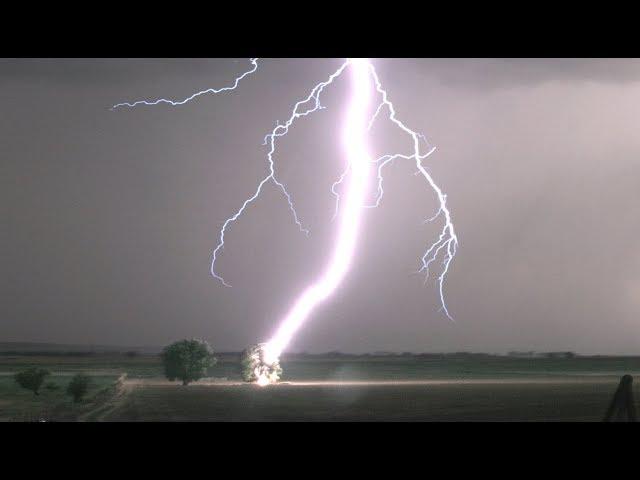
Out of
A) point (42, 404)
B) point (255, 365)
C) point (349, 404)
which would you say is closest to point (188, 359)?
point (255, 365)

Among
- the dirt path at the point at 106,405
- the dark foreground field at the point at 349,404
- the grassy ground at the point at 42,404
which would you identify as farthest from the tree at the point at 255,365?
the grassy ground at the point at 42,404

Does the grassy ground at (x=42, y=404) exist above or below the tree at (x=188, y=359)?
below

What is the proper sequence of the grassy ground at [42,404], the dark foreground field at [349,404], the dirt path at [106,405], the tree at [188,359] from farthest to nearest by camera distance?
1. the tree at [188,359]
2. the grassy ground at [42,404]
3. the dark foreground field at [349,404]
4. the dirt path at [106,405]

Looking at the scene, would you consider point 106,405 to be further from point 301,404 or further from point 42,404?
point 301,404

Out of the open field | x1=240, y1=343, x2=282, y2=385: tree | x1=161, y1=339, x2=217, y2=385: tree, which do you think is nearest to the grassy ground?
the open field

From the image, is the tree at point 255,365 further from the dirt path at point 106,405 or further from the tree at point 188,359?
the dirt path at point 106,405

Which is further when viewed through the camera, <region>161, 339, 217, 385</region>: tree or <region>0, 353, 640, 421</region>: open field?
<region>161, 339, 217, 385</region>: tree

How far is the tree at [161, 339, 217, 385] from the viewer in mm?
25656

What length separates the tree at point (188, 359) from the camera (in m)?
25.7

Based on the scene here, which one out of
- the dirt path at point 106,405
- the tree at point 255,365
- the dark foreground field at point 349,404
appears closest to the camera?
the dirt path at point 106,405

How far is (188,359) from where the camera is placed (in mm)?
25844

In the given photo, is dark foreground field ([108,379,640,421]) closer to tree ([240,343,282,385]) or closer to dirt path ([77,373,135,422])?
dirt path ([77,373,135,422])

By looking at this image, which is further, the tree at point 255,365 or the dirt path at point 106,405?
the tree at point 255,365
